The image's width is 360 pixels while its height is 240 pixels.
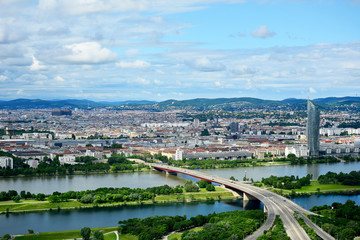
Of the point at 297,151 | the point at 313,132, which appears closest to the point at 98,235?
the point at 297,151

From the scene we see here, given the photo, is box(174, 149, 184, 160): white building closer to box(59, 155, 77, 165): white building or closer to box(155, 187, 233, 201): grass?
box(59, 155, 77, 165): white building

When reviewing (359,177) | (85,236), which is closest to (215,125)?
(359,177)

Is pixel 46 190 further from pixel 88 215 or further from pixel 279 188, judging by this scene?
pixel 279 188

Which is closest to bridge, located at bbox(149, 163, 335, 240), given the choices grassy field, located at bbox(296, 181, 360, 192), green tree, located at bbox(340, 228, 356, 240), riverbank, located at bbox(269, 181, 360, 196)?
green tree, located at bbox(340, 228, 356, 240)

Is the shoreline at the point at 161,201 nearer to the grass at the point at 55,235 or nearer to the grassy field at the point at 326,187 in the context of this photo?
the grass at the point at 55,235

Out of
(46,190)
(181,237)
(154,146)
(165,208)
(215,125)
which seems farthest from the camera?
(215,125)

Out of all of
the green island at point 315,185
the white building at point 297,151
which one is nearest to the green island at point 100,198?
the green island at point 315,185

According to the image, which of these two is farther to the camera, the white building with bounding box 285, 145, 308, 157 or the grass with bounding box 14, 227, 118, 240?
the white building with bounding box 285, 145, 308, 157
